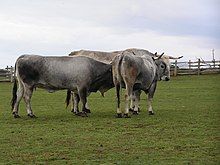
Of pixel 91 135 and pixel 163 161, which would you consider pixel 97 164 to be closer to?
pixel 163 161

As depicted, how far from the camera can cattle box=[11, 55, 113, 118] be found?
15.9 meters

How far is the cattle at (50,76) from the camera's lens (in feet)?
52.1

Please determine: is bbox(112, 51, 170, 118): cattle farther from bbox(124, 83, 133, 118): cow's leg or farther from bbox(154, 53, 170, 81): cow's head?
bbox(154, 53, 170, 81): cow's head

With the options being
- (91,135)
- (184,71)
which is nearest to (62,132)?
(91,135)

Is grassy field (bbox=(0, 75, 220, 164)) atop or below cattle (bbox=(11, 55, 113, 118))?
below

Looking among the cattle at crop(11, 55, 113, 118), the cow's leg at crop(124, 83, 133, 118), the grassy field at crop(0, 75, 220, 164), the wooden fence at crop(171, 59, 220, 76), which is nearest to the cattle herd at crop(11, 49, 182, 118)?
the cattle at crop(11, 55, 113, 118)

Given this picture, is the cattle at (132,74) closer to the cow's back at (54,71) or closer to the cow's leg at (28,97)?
the cow's back at (54,71)

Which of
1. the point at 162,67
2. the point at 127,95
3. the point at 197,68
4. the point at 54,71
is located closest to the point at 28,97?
the point at 54,71

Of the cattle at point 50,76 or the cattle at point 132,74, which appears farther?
the cattle at point 50,76

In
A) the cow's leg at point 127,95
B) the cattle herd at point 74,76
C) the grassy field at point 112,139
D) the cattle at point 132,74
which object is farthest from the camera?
the cattle herd at point 74,76

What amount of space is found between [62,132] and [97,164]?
386 cm

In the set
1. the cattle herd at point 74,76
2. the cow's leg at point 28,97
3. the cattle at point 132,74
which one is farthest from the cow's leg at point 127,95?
the cow's leg at point 28,97

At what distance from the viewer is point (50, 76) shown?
15969mm

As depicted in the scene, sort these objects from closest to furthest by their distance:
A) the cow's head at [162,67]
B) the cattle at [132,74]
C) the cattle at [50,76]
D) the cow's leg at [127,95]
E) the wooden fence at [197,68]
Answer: the cow's leg at [127,95]
the cattle at [132,74]
the cattle at [50,76]
the cow's head at [162,67]
the wooden fence at [197,68]
